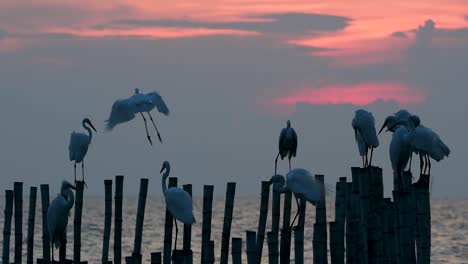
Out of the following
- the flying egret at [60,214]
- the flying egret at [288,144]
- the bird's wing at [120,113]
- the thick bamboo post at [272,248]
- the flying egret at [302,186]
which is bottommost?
the thick bamboo post at [272,248]

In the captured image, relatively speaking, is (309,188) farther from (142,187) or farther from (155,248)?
(155,248)

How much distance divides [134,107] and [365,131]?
4038 millimetres

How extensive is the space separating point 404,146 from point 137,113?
500cm

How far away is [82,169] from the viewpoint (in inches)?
822

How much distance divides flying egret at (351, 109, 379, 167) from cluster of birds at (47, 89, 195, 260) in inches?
127

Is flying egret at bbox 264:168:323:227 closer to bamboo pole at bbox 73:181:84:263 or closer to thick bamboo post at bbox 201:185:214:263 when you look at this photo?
thick bamboo post at bbox 201:185:214:263

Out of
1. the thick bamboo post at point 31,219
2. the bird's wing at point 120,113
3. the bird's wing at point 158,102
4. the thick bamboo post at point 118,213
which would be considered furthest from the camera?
the bird's wing at point 120,113

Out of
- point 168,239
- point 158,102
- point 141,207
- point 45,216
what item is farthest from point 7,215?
point 168,239

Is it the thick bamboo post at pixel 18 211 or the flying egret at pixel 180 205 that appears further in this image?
the thick bamboo post at pixel 18 211

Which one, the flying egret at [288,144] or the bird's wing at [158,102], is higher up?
the bird's wing at [158,102]

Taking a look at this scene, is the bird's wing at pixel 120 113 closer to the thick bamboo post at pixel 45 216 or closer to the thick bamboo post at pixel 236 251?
the thick bamboo post at pixel 45 216

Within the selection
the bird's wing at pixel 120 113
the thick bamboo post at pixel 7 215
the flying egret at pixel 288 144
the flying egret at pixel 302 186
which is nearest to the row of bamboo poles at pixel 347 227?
the flying egret at pixel 302 186

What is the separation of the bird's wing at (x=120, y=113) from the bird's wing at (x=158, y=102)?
1.35 feet

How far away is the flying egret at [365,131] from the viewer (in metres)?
18.3
